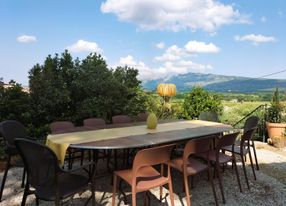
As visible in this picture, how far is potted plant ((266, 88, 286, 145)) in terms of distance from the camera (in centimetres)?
608

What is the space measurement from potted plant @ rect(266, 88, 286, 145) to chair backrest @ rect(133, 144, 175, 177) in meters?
4.71

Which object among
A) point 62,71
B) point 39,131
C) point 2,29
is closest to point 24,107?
point 39,131

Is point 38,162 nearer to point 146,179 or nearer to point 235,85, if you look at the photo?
point 146,179

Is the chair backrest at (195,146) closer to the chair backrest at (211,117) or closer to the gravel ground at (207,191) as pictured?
the gravel ground at (207,191)

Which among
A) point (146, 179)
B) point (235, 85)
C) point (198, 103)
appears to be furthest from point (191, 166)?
point (235, 85)

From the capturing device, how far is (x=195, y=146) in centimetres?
267

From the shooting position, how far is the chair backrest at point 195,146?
2619 millimetres

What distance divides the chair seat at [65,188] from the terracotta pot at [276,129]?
5.36m

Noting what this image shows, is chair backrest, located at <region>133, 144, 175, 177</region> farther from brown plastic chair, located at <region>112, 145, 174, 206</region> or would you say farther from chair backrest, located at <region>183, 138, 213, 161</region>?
chair backrest, located at <region>183, 138, 213, 161</region>

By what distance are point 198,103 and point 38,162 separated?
17.3 ft

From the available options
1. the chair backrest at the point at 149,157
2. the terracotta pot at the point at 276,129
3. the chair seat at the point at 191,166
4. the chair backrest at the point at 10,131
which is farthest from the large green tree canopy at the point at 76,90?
the terracotta pot at the point at 276,129

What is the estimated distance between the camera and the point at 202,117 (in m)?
5.13

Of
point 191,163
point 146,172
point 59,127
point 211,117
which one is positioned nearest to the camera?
point 146,172

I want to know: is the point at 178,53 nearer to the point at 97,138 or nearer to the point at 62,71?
the point at 62,71
